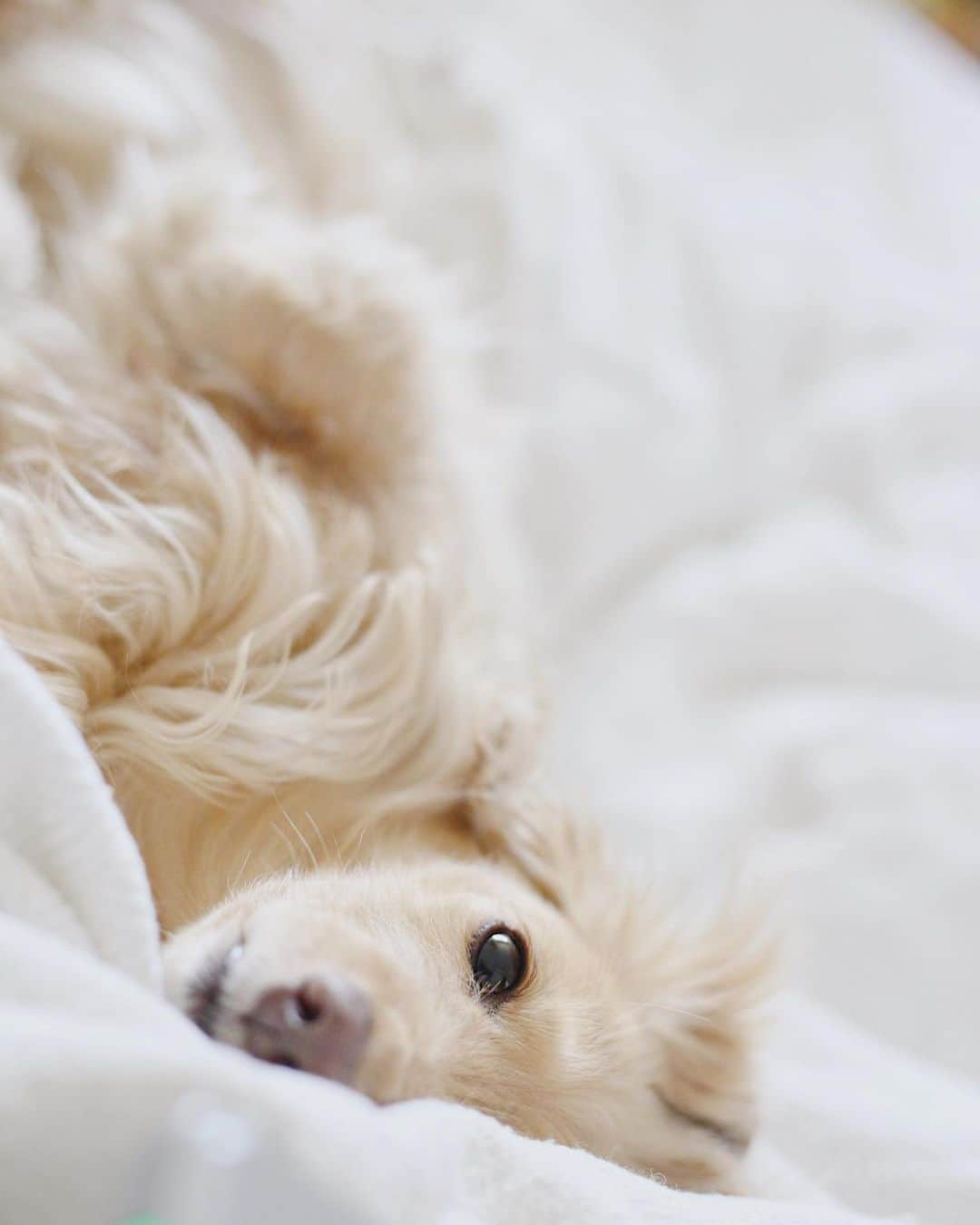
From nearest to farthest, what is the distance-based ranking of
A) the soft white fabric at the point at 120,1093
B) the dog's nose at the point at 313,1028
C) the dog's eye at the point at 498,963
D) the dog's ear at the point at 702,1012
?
the soft white fabric at the point at 120,1093 < the dog's nose at the point at 313,1028 < the dog's eye at the point at 498,963 < the dog's ear at the point at 702,1012

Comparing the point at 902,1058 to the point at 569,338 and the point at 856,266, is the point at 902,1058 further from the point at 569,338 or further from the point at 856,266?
the point at 856,266

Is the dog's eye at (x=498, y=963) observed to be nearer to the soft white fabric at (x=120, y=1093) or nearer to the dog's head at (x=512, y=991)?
the dog's head at (x=512, y=991)

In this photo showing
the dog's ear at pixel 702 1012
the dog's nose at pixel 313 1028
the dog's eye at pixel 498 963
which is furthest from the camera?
the dog's ear at pixel 702 1012

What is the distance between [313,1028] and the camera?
0.67 meters

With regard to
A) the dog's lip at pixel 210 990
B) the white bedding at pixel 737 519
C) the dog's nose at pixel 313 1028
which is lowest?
the dog's lip at pixel 210 990

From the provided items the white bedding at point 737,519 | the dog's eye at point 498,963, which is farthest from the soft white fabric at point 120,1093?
the dog's eye at point 498,963

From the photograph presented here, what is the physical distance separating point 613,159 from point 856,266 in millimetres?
399

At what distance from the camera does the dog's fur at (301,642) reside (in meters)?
0.83

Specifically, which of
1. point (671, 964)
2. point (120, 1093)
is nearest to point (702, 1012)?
point (671, 964)

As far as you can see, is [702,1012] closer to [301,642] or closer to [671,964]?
[671,964]

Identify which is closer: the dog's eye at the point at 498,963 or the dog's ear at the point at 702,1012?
the dog's eye at the point at 498,963

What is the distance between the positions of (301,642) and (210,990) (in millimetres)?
439

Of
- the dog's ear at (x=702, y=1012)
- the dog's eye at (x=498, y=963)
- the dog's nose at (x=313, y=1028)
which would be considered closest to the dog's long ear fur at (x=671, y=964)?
the dog's ear at (x=702, y=1012)

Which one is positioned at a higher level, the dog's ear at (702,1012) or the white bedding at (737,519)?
the white bedding at (737,519)
